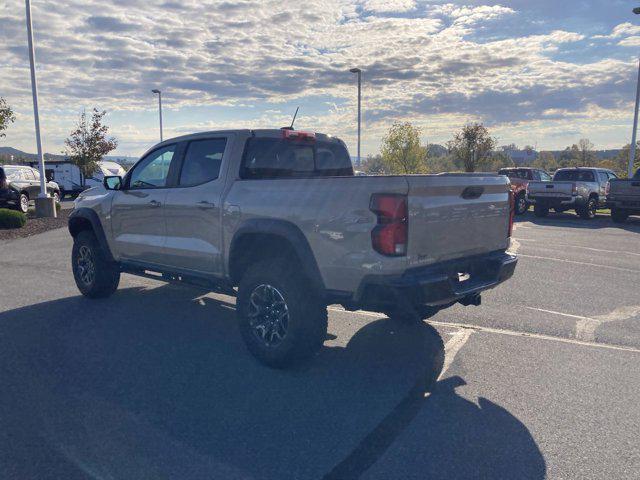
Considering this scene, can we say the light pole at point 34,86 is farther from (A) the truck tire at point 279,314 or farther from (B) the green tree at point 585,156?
(B) the green tree at point 585,156

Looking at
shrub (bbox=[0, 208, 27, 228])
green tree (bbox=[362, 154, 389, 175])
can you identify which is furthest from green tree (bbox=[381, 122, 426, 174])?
shrub (bbox=[0, 208, 27, 228])

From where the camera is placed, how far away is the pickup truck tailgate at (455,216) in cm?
381

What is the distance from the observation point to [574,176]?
63.3 feet

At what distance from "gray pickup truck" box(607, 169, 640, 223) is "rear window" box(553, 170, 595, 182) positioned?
6.86ft

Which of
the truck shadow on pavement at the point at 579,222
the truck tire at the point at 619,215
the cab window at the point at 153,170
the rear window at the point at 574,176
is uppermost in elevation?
the cab window at the point at 153,170

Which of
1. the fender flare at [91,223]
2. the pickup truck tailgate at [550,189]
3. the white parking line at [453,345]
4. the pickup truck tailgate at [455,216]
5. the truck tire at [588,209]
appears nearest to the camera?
the pickup truck tailgate at [455,216]

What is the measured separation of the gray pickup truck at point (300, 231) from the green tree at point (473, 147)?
46.4 metres

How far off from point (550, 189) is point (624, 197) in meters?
2.50

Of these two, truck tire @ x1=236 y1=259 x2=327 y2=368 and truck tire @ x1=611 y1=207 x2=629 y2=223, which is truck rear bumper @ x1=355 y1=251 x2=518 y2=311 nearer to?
truck tire @ x1=236 y1=259 x2=327 y2=368

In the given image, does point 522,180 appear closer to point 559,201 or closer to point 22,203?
point 559,201

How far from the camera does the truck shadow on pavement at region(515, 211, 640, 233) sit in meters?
16.2

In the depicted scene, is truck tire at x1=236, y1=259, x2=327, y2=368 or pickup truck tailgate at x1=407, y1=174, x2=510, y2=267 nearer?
pickup truck tailgate at x1=407, y1=174, x2=510, y2=267

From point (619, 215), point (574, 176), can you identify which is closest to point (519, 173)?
point (574, 176)

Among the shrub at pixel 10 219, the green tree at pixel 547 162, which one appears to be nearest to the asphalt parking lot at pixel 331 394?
the shrub at pixel 10 219
